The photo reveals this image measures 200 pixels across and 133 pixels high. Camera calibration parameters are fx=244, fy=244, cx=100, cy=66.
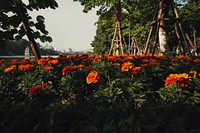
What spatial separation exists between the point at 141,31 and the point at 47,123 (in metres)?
24.3

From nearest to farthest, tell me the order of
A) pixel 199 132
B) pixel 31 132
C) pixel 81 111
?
pixel 199 132 < pixel 31 132 < pixel 81 111

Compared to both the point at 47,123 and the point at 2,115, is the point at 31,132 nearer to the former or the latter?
the point at 47,123

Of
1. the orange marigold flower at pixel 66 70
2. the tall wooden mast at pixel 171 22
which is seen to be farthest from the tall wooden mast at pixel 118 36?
the orange marigold flower at pixel 66 70

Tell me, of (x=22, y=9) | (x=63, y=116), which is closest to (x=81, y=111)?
(x=63, y=116)

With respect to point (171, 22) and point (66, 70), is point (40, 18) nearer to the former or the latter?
point (66, 70)

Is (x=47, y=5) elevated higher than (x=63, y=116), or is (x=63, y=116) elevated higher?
(x=47, y=5)

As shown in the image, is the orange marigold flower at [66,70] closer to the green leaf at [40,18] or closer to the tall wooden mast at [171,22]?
the green leaf at [40,18]

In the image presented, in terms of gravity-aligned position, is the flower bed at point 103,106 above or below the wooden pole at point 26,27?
below

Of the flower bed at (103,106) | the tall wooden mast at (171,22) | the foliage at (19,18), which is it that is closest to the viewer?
the flower bed at (103,106)

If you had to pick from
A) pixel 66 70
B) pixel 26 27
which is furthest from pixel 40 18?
pixel 66 70

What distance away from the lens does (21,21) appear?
418 cm

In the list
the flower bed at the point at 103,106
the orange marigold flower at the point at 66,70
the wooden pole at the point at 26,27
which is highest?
the wooden pole at the point at 26,27

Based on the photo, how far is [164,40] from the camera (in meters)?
9.42

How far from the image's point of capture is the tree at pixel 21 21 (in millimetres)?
3828
